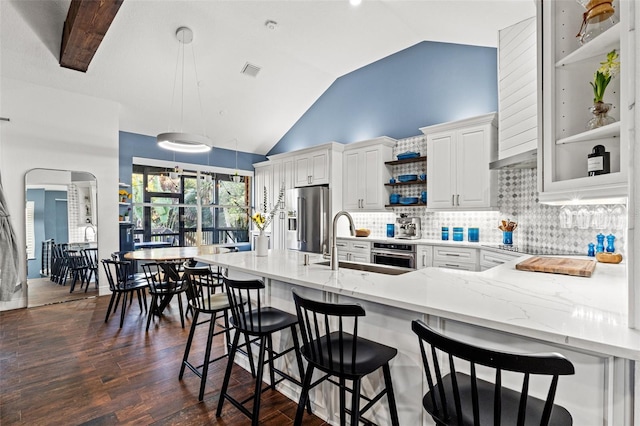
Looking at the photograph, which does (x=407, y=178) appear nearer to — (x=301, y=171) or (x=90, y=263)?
(x=301, y=171)

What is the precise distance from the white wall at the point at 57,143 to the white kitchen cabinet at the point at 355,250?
145 inches

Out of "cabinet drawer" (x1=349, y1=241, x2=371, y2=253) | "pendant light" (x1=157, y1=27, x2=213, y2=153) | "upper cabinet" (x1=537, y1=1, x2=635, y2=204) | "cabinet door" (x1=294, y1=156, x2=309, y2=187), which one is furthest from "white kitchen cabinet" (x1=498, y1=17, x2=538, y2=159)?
"cabinet door" (x1=294, y1=156, x2=309, y2=187)

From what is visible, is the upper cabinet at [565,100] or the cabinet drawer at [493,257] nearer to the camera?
the upper cabinet at [565,100]

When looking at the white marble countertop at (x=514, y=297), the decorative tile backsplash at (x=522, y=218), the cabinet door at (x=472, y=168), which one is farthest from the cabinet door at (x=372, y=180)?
the white marble countertop at (x=514, y=297)

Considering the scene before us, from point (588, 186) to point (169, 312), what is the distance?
456cm

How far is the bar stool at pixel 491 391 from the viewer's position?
89 cm

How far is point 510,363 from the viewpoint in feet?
2.96

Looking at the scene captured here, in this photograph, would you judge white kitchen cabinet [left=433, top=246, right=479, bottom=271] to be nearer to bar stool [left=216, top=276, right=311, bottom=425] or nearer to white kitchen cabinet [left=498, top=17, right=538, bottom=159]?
white kitchen cabinet [left=498, top=17, right=538, bottom=159]

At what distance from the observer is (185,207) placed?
665 centimetres

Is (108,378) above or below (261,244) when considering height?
below

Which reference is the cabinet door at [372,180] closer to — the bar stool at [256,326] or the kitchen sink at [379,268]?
the kitchen sink at [379,268]

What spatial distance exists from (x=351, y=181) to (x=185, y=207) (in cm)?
357

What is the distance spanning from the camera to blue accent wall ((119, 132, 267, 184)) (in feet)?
18.9

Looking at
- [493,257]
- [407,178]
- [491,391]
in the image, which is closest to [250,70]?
[407,178]
